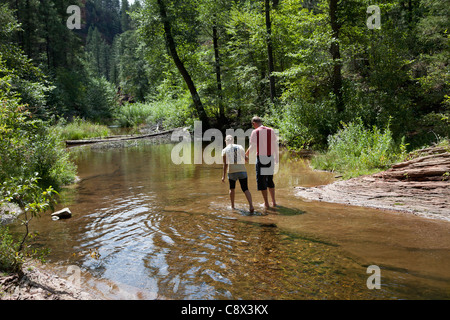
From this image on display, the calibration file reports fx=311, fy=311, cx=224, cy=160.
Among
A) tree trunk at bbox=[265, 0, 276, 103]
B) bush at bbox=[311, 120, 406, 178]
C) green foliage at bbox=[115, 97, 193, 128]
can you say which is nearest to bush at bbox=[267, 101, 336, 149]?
bush at bbox=[311, 120, 406, 178]

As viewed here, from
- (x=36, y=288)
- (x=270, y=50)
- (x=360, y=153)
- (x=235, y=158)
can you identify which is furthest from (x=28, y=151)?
(x=270, y=50)

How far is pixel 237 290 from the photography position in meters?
3.89

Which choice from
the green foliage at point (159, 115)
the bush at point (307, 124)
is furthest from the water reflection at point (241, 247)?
the green foliage at point (159, 115)

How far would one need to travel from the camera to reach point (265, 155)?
25.0 ft

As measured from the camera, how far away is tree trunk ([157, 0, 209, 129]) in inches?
842

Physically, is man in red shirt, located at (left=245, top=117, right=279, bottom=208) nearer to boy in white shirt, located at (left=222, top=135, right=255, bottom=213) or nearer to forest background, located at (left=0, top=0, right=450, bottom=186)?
boy in white shirt, located at (left=222, top=135, right=255, bottom=213)

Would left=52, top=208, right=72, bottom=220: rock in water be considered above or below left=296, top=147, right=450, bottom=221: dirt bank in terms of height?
below

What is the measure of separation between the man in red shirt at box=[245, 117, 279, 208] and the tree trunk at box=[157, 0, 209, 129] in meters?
16.6

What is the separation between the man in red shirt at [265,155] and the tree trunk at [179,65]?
16.6 meters

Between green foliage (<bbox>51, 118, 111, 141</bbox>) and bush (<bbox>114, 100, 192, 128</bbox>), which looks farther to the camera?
bush (<bbox>114, 100, 192, 128</bbox>)

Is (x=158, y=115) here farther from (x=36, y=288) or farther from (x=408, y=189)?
(x=36, y=288)

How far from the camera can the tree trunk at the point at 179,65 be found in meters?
21.4

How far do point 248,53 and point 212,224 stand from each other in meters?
19.1
